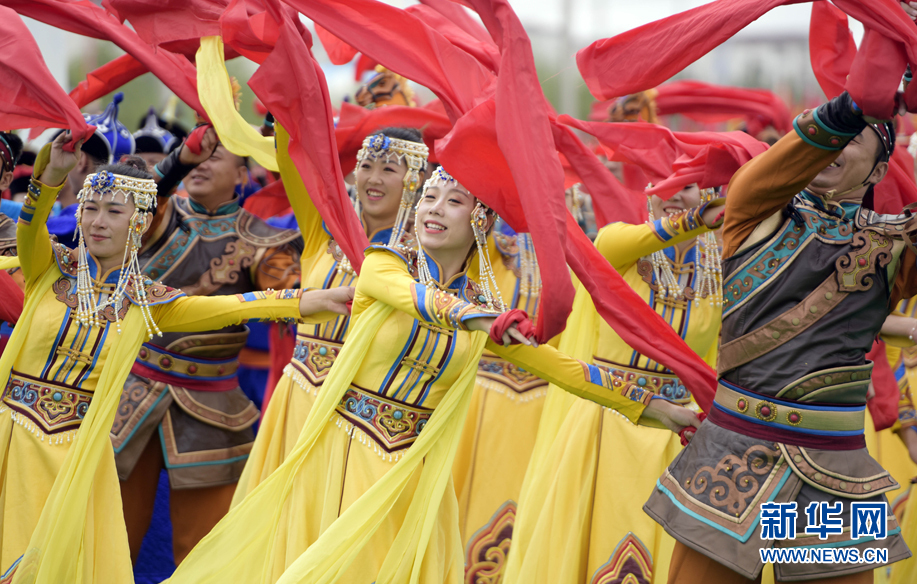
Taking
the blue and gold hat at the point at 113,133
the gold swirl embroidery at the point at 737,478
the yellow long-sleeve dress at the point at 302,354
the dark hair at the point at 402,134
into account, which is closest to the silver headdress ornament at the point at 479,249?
the yellow long-sleeve dress at the point at 302,354

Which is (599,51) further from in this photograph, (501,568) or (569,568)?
(501,568)

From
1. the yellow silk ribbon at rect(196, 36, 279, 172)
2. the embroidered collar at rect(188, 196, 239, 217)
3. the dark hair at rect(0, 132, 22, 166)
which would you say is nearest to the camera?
the yellow silk ribbon at rect(196, 36, 279, 172)

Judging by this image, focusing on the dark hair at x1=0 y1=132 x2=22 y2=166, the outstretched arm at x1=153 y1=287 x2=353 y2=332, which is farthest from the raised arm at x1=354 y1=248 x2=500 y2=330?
the dark hair at x1=0 y1=132 x2=22 y2=166

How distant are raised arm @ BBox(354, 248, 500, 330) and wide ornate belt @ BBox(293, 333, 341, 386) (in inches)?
35.3

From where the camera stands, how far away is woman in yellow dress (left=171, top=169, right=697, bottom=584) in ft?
9.36

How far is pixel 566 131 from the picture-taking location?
11.9ft

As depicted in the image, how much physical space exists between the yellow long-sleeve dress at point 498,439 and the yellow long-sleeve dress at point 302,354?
2.67ft

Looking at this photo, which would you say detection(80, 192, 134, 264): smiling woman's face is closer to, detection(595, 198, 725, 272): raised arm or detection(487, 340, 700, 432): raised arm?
detection(487, 340, 700, 432): raised arm

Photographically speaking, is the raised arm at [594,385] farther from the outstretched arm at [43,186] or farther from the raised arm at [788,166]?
the outstretched arm at [43,186]

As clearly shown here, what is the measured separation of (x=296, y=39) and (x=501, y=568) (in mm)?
2390

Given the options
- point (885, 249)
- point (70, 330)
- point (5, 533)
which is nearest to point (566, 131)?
point (885, 249)

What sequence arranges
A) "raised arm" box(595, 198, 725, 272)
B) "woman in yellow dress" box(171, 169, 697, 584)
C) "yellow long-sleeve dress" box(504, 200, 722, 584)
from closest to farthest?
"woman in yellow dress" box(171, 169, 697, 584) < "raised arm" box(595, 198, 725, 272) < "yellow long-sleeve dress" box(504, 200, 722, 584)

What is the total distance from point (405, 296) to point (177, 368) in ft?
6.06

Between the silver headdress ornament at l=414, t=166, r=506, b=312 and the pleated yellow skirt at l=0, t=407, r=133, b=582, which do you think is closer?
the silver headdress ornament at l=414, t=166, r=506, b=312
